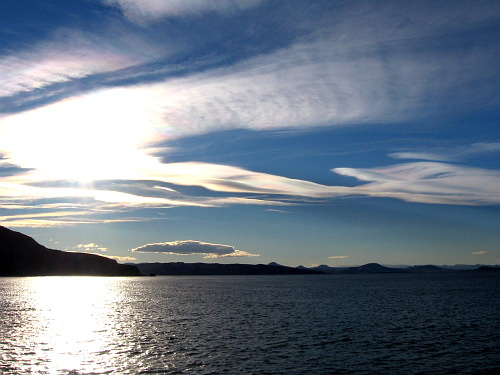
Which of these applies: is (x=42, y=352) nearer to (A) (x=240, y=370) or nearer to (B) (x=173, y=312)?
(A) (x=240, y=370)

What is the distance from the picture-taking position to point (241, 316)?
9331cm

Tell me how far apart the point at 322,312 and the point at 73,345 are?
5874 cm

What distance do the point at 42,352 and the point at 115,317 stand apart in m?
40.9

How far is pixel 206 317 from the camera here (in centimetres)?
9269

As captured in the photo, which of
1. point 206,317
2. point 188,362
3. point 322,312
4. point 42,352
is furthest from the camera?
point 322,312

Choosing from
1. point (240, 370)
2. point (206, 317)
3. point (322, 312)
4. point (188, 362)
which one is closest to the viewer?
point (240, 370)

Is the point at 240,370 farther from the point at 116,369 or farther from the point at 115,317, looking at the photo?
the point at 115,317

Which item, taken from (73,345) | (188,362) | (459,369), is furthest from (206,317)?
(459,369)

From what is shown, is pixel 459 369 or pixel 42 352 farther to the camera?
pixel 42 352

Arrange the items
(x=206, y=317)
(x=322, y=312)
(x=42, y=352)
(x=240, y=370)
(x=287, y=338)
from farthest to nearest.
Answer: (x=322, y=312) → (x=206, y=317) → (x=287, y=338) → (x=42, y=352) → (x=240, y=370)

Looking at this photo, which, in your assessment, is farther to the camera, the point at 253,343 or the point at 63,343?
the point at 63,343

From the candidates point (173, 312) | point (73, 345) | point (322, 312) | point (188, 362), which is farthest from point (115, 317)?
point (188, 362)

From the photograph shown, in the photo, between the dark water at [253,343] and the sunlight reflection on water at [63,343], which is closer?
the dark water at [253,343]

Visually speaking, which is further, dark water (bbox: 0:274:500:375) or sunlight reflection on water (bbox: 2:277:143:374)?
sunlight reflection on water (bbox: 2:277:143:374)
